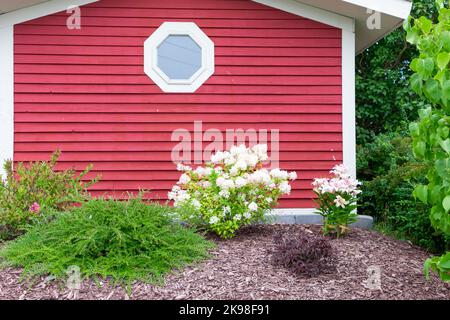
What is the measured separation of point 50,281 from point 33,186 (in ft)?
4.99

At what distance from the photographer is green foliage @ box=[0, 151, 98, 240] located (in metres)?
4.79

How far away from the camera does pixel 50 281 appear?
Answer: 12.3ft

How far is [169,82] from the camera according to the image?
5844mm

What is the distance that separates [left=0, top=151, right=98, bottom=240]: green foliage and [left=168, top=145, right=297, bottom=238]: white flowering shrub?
99cm

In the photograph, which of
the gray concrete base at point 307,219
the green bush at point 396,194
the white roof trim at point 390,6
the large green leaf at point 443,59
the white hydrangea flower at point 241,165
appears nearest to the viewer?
the large green leaf at point 443,59

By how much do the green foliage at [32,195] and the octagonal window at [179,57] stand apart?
1600 millimetres

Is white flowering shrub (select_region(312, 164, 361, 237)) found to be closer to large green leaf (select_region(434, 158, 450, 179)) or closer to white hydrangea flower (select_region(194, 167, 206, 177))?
white hydrangea flower (select_region(194, 167, 206, 177))

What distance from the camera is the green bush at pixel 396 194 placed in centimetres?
498

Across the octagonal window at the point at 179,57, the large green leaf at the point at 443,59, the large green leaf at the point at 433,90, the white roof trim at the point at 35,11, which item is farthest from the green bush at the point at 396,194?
the white roof trim at the point at 35,11

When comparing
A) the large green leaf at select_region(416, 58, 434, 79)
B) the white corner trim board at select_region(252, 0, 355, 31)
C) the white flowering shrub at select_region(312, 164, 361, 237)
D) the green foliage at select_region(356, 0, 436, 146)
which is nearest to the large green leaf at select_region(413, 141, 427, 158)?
the large green leaf at select_region(416, 58, 434, 79)

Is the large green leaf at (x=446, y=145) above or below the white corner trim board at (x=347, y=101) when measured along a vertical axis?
below

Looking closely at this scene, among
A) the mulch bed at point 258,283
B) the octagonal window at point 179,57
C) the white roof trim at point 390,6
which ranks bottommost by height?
the mulch bed at point 258,283

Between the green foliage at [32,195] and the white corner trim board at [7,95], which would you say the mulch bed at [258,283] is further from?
the white corner trim board at [7,95]

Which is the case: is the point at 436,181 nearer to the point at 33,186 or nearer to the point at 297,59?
the point at 297,59
